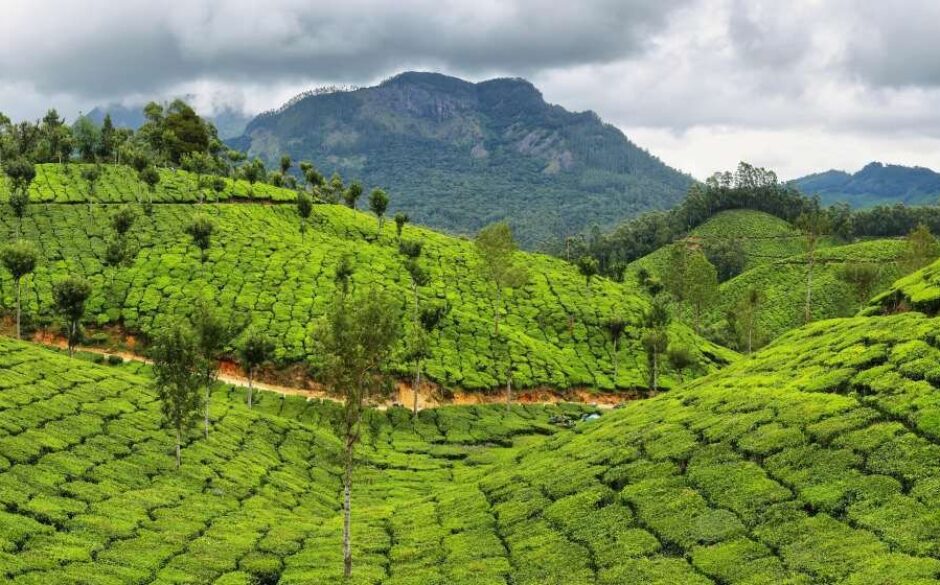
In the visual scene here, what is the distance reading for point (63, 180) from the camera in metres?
125

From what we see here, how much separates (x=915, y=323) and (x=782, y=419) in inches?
506

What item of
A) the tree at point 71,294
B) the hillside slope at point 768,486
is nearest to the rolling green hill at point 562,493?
the hillside slope at point 768,486

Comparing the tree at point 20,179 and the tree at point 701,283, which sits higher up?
the tree at point 20,179

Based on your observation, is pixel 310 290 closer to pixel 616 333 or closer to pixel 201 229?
pixel 201 229

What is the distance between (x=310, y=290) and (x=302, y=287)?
57.4 inches

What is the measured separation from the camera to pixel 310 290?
95.4m

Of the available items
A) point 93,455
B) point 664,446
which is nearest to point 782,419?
point 664,446

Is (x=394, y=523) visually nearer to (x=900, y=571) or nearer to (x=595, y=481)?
(x=595, y=481)

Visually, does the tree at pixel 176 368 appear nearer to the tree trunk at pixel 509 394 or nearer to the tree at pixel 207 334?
the tree at pixel 207 334

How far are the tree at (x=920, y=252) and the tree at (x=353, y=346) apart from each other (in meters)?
98.0

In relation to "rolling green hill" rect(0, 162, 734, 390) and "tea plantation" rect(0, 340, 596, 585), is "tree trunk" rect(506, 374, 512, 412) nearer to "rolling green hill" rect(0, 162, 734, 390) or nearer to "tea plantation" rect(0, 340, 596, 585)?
"rolling green hill" rect(0, 162, 734, 390)

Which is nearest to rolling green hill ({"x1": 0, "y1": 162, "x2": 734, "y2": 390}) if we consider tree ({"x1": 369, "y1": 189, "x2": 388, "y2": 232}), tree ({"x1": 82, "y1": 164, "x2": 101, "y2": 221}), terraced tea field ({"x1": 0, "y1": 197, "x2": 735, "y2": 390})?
terraced tea field ({"x1": 0, "y1": 197, "x2": 735, "y2": 390})

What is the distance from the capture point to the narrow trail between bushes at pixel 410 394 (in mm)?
76875

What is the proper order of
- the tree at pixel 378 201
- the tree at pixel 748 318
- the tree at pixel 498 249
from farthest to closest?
the tree at pixel 378 201 → the tree at pixel 748 318 → the tree at pixel 498 249
